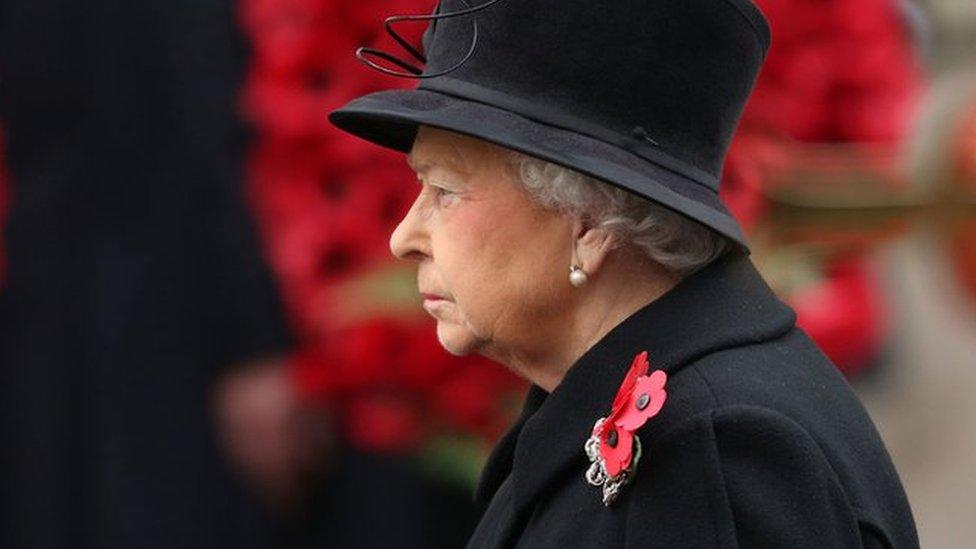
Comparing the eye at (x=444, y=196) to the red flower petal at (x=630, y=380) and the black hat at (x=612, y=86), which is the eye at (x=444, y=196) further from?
the red flower petal at (x=630, y=380)

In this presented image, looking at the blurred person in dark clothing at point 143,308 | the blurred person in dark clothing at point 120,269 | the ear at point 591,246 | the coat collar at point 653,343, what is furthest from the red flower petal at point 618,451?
the blurred person in dark clothing at point 120,269

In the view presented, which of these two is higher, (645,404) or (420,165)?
(420,165)

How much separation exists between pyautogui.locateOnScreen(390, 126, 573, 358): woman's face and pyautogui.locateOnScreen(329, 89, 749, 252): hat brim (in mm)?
66

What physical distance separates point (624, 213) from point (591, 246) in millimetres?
55

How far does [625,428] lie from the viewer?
233cm

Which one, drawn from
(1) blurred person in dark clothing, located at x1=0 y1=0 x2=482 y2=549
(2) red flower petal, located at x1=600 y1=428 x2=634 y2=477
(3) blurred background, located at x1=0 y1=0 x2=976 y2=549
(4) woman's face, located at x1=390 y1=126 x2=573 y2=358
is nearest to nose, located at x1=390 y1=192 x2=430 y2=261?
(4) woman's face, located at x1=390 y1=126 x2=573 y2=358

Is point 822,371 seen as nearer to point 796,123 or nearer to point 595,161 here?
point 595,161

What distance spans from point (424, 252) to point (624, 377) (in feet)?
0.93

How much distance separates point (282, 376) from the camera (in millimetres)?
4633

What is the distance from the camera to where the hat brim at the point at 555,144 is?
2.38 m

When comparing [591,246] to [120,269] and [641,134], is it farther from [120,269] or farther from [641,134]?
[120,269]

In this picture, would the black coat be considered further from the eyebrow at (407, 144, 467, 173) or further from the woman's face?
the eyebrow at (407, 144, 467, 173)

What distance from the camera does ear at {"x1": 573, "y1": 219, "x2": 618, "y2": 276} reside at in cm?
246

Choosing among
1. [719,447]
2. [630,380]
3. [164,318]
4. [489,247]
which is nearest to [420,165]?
[489,247]
